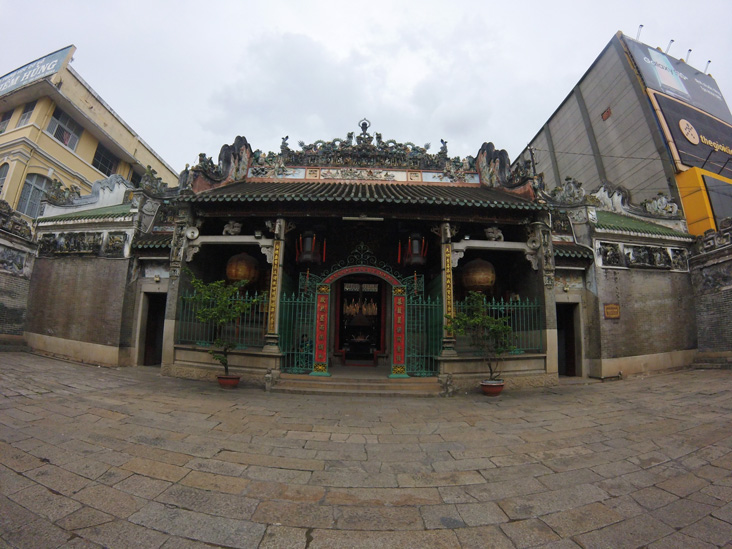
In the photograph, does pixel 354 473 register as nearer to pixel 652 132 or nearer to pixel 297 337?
pixel 297 337

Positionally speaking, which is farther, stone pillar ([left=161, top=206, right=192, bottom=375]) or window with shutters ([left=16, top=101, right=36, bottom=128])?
window with shutters ([left=16, top=101, right=36, bottom=128])

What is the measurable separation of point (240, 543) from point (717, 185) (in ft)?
67.3

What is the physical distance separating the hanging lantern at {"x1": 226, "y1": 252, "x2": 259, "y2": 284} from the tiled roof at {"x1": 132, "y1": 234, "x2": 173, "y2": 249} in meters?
2.15

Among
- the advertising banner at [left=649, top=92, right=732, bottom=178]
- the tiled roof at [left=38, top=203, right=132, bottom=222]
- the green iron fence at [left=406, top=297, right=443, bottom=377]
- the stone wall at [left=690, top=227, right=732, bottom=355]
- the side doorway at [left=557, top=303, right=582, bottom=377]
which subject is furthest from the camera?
the advertising banner at [left=649, top=92, right=732, bottom=178]

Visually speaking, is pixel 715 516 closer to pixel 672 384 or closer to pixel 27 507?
pixel 27 507

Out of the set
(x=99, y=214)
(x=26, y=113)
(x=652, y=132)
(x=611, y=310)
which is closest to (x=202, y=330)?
(x=99, y=214)

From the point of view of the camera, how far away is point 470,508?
9.42 ft

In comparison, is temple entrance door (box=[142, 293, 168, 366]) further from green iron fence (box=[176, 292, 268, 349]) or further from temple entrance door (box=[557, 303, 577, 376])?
temple entrance door (box=[557, 303, 577, 376])

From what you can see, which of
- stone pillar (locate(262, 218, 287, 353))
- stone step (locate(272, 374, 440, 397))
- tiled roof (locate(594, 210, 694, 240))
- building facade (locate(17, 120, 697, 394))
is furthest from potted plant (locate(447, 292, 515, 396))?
tiled roof (locate(594, 210, 694, 240))

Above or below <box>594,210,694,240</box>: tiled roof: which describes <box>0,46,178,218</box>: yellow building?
above

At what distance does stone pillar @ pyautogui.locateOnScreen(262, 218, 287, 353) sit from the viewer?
27.4 ft

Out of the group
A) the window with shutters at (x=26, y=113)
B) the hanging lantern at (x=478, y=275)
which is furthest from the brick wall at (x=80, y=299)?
the window with shutters at (x=26, y=113)

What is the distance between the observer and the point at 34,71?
58.1 ft

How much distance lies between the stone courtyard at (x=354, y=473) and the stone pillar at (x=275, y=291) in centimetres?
218
